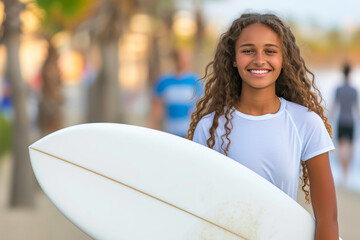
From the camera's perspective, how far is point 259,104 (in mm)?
2535

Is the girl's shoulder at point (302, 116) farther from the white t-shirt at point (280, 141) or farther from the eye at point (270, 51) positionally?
the eye at point (270, 51)

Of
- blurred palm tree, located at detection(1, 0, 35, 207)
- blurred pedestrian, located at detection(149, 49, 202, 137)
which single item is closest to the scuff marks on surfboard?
blurred pedestrian, located at detection(149, 49, 202, 137)

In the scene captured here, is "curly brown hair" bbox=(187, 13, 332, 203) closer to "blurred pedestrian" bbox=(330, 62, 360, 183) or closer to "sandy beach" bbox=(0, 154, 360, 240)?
"sandy beach" bbox=(0, 154, 360, 240)

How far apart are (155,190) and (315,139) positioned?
2.09ft

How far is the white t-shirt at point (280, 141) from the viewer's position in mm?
2432

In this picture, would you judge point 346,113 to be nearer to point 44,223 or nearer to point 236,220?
point 44,223

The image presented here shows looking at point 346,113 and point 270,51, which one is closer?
point 270,51

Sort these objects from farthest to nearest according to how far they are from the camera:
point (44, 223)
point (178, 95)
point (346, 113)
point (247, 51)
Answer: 1. point (346, 113)
2. point (44, 223)
3. point (178, 95)
4. point (247, 51)

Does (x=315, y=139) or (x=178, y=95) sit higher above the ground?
(x=178, y=95)

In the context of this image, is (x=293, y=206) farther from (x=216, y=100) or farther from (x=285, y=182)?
(x=216, y=100)

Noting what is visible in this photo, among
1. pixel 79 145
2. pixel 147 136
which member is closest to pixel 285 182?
pixel 147 136

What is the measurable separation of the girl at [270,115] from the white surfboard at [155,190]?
7cm

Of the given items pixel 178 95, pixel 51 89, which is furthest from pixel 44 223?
pixel 51 89

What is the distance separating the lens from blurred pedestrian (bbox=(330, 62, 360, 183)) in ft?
30.7
